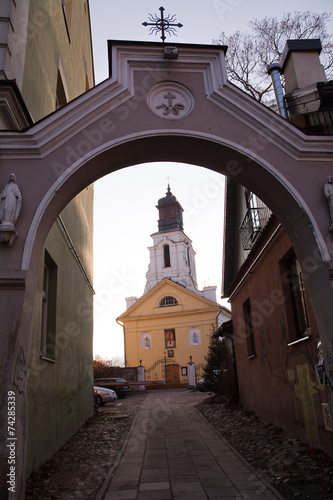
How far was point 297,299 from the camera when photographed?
319 inches

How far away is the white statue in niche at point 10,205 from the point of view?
4.96 metres

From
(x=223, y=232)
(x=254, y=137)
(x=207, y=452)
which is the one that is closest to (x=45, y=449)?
(x=207, y=452)

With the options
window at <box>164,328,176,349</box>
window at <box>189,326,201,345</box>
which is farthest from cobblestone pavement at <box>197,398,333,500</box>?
window at <box>164,328,176,349</box>

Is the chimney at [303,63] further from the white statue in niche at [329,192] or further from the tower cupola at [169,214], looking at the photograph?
the tower cupola at [169,214]

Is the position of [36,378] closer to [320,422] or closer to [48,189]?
[48,189]

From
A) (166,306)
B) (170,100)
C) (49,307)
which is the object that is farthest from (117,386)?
(170,100)

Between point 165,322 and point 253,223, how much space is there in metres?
31.9

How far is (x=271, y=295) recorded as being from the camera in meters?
9.27

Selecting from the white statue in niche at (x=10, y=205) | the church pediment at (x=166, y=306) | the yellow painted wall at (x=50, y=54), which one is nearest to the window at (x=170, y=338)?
the church pediment at (x=166, y=306)

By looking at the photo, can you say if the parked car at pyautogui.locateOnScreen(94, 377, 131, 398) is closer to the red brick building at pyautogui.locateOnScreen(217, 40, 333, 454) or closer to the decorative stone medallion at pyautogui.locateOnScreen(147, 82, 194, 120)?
the red brick building at pyautogui.locateOnScreen(217, 40, 333, 454)

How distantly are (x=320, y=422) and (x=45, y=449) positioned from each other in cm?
455

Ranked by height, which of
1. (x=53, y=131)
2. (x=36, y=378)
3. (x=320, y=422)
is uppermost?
(x=53, y=131)

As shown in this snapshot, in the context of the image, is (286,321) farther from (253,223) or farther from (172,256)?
(172,256)

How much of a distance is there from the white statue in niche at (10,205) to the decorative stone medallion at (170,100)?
2369 mm
